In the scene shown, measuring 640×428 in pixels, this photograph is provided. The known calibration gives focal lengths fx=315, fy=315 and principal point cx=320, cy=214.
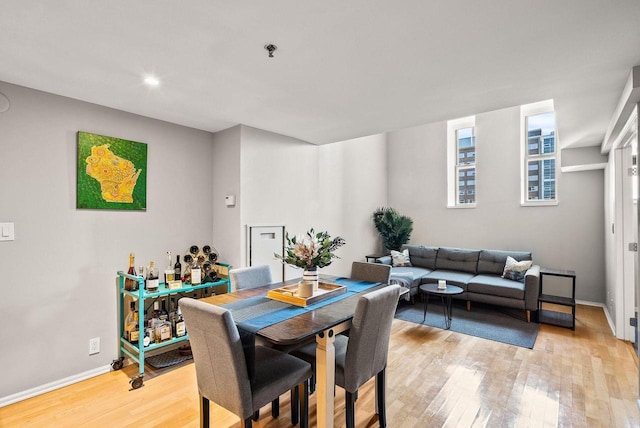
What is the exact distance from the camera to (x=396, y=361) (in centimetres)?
296

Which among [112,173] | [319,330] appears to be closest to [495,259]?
[319,330]

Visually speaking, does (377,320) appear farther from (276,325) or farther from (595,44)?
(595,44)

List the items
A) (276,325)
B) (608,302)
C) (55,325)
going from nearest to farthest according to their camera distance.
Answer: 1. (276,325)
2. (55,325)
3. (608,302)

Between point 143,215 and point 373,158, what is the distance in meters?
4.21

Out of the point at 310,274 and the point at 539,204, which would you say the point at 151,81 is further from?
the point at 539,204

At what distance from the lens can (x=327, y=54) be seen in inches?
74.4

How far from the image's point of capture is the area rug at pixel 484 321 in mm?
3551

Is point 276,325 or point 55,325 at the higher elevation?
point 276,325

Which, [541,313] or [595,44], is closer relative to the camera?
[595,44]

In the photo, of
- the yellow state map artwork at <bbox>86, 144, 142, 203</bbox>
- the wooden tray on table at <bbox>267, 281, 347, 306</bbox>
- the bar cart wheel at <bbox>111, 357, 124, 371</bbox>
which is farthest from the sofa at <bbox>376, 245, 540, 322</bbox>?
the yellow state map artwork at <bbox>86, 144, 142, 203</bbox>

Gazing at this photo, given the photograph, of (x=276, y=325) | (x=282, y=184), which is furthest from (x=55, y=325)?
(x=282, y=184)

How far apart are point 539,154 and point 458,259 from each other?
214 cm

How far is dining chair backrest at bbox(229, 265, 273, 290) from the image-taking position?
2504 mm

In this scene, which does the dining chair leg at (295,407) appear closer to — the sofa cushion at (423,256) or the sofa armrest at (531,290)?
the sofa armrest at (531,290)
